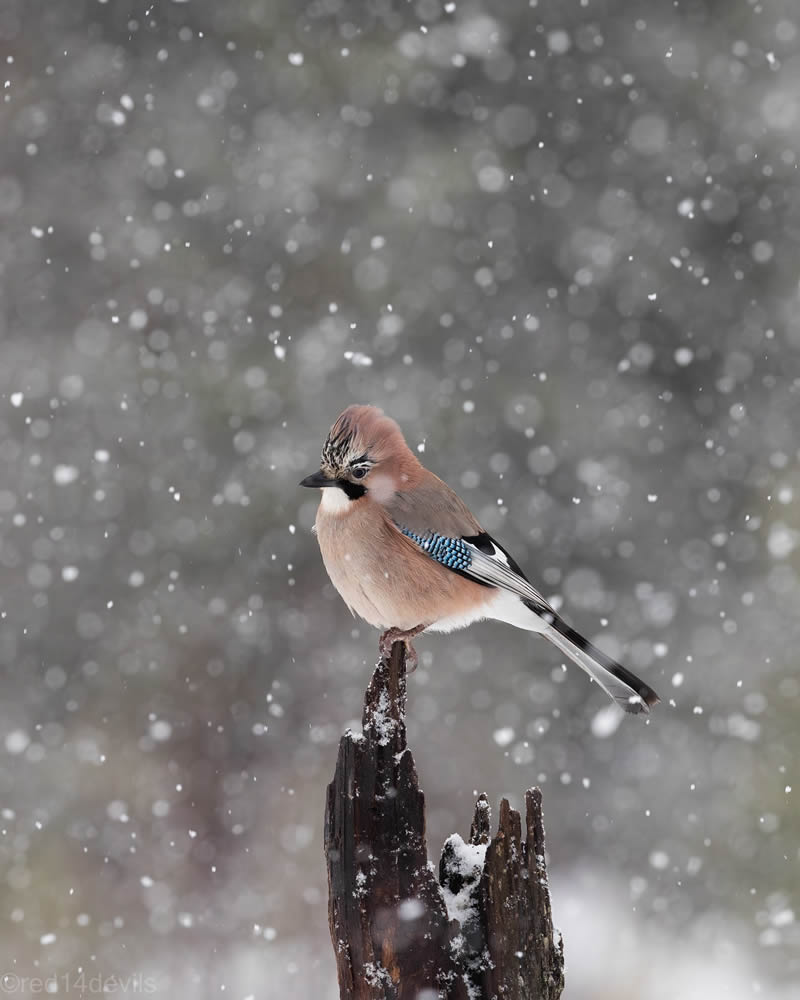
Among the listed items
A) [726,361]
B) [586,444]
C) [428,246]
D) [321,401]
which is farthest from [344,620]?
[726,361]

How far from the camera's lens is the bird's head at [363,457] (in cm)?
304

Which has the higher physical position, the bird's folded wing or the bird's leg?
the bird's folded wing

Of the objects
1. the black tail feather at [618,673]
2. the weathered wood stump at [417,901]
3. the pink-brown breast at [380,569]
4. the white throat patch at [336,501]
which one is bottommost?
the weathered wood stump at [417,901]

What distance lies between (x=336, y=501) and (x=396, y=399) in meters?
5.42

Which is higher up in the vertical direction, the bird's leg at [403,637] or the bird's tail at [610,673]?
the bird's leg at [403,637]

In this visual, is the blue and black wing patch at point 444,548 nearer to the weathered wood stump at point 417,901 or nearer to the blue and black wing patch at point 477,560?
the blue and black wing patch at point 477,560

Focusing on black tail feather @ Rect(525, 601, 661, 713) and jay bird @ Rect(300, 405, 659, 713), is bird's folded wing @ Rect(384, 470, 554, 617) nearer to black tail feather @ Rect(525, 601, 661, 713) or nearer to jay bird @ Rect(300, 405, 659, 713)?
jay bird @ Rect(300, 405, 659, 713)

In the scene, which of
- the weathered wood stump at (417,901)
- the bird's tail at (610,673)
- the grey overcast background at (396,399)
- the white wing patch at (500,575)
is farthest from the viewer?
the grey overcast background at (396,399)

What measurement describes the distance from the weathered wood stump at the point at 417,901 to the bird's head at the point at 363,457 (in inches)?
29.3

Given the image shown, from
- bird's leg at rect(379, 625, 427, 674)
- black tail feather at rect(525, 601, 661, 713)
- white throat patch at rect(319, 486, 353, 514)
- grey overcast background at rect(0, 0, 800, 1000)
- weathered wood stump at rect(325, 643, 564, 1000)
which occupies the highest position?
grey overcast background at rect(0, 0, 800, 1000)

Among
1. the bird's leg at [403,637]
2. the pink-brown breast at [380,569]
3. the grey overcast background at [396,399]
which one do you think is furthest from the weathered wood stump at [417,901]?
the grey overcast background at [396,399]

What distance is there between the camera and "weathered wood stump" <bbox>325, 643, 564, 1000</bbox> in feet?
8.63

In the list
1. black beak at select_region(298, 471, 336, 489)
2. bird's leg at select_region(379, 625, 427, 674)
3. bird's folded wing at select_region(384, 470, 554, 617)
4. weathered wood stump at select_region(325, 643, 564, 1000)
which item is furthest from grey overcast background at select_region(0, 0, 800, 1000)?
weathered wood stump at select_region(325, 643, 564, 1000)

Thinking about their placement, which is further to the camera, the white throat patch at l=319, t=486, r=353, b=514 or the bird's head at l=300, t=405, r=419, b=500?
the white throat patch at l=319, t=486, r=353, b=514
